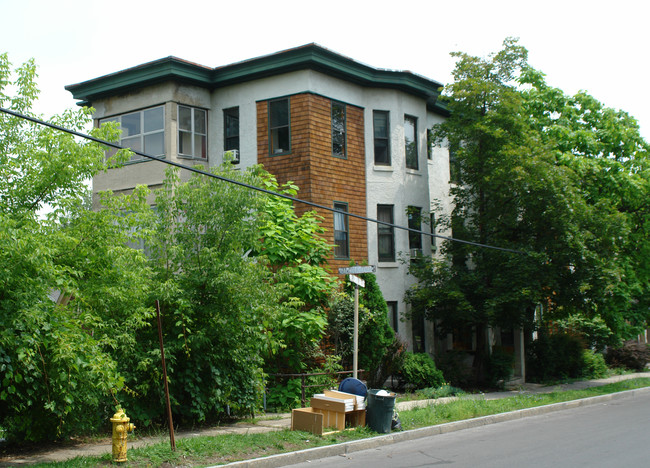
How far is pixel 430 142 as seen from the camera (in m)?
22.7

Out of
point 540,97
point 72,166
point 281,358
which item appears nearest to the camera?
point 72,166

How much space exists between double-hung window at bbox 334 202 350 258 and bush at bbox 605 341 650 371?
46.3 ft

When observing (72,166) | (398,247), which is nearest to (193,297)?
(72,166)

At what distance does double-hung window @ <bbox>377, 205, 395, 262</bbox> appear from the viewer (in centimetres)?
2159

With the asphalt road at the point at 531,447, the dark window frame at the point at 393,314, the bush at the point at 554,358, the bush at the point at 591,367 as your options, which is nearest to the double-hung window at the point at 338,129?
the dark window frame at the point at 393,314

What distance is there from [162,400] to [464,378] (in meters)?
11.3

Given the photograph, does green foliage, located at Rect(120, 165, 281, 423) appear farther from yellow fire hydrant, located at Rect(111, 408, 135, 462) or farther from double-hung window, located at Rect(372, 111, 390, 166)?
double-hung window, located at Rect(372, 111, 390, 166)

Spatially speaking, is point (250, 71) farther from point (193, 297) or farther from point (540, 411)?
point (540, 411)

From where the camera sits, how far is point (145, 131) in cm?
2111

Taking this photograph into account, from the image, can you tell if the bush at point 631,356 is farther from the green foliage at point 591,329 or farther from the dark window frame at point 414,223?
the dark window frame at point 414,223

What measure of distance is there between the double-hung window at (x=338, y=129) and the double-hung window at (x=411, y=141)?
286 cm

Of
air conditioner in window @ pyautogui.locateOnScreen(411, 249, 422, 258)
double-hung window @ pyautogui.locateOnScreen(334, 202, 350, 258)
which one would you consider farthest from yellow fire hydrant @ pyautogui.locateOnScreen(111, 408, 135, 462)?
air conditioner in window @ pyautogui.locateOnScreen(411, 249, 422, 258)

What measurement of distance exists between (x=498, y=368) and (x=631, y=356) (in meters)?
9.84

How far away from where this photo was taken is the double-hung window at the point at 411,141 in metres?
22.7
